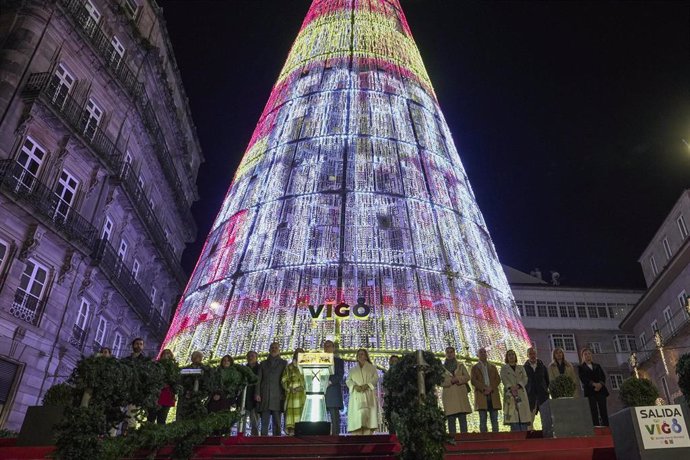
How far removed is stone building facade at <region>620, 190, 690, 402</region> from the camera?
27625 mm

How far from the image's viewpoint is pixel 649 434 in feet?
22.6

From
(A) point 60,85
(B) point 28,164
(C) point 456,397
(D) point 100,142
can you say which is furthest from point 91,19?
(C) point 456,397

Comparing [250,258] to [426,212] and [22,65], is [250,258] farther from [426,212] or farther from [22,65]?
[22,65]

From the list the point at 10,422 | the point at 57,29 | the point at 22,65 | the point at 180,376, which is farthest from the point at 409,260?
the point at 57,29

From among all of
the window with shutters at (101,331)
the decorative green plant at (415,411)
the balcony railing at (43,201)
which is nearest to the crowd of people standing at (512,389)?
the decorative green plant at (415,411)

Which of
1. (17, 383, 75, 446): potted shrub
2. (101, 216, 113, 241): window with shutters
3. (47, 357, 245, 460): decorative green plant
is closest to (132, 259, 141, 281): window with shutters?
(101, 216, 113, 241): window with shutters

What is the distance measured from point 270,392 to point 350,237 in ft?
15.3

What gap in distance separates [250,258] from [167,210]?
20120mm

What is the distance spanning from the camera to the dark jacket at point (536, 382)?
33.3 ft

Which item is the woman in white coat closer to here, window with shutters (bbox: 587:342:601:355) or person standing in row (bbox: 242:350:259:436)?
person standing in row (bbox: 242:350:259:436)

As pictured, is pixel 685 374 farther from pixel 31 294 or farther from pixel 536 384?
pixel 31 294

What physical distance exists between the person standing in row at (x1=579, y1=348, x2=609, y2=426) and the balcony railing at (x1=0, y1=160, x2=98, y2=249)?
1596 centimetres

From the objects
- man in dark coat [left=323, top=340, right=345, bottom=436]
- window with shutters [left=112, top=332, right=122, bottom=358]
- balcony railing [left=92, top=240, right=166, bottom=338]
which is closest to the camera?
man in dark coat [left=323, top=340, right=345, bottom=436]

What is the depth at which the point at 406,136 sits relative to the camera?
1606 cm
